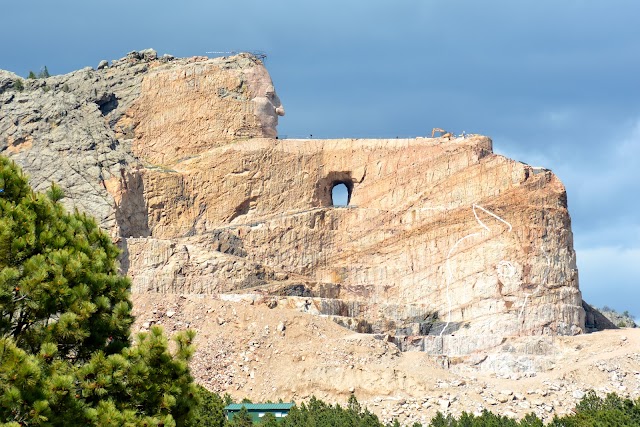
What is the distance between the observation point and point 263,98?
85.3m

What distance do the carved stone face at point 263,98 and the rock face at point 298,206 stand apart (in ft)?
0.28

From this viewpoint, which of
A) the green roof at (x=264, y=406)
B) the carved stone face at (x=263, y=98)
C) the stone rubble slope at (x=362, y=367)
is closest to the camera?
the green roof at (x=264, y=406)

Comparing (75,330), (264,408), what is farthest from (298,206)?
(75,330)

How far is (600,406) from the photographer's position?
6138 cm

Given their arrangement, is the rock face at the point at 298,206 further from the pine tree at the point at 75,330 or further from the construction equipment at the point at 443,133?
Result: the pine tree at the point at 75,330

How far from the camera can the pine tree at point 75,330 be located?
27.7 metres

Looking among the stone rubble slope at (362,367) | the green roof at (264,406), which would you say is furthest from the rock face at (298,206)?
the green roof at (264,406)

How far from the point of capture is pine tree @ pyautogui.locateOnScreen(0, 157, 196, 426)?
2770cm

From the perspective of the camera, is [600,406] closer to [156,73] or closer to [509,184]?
[509,184]

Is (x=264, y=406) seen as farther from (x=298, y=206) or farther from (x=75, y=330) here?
(x=75, y=330)

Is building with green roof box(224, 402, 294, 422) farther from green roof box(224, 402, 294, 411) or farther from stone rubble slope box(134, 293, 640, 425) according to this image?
stone rubble slope box(134, 293, 640, 425)

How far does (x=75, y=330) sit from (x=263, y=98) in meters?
57.5

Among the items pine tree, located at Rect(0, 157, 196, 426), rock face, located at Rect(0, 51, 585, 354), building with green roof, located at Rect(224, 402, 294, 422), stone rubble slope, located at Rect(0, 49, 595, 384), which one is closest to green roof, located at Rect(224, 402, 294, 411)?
building with green roof, located at Rect(224, 402, 294, 422)

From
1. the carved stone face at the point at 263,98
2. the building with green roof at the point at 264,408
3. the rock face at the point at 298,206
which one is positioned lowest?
the building with green roof at the point at 264,408
